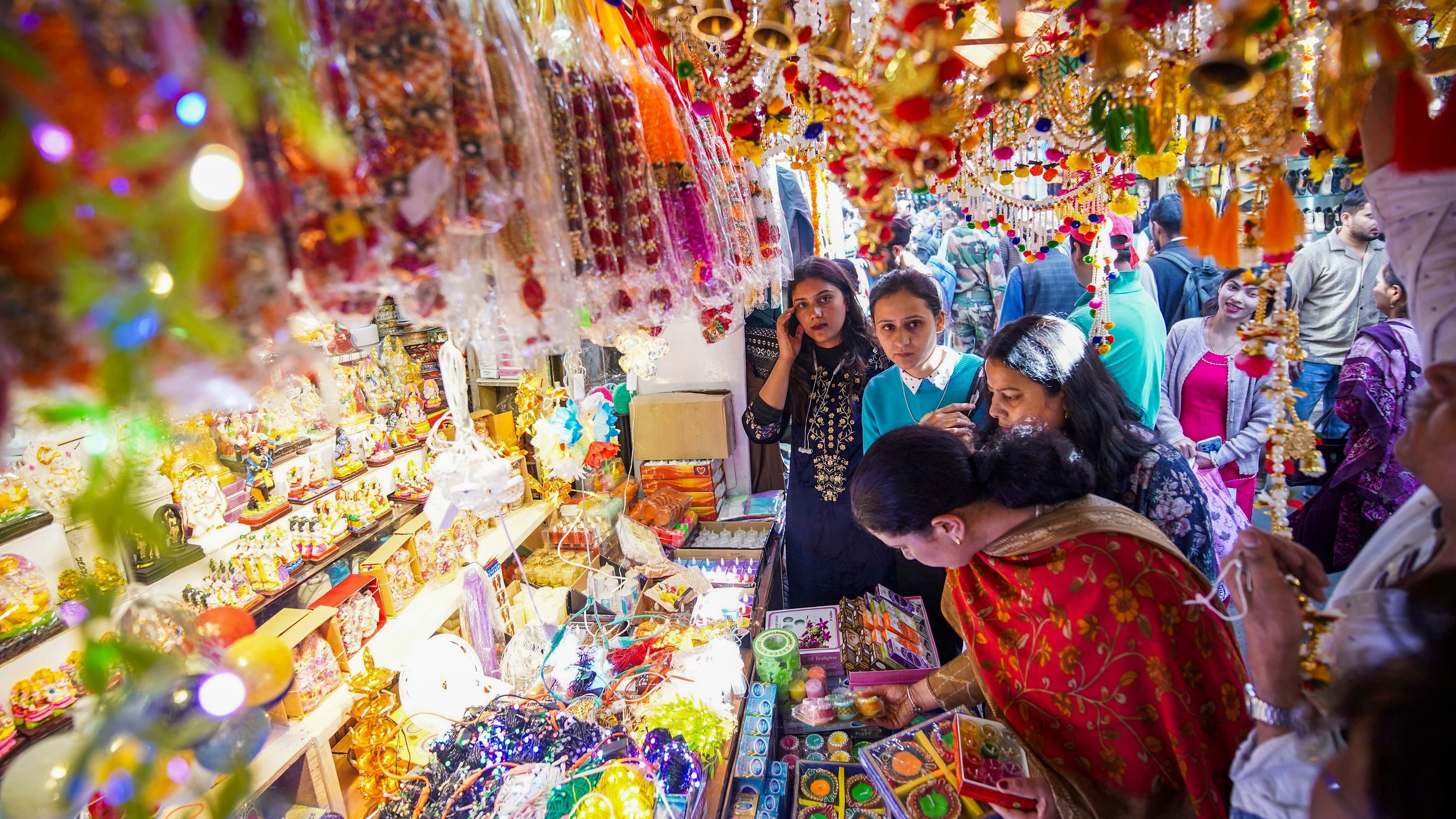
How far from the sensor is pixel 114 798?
546 mm

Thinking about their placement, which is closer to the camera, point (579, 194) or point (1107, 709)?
point (579, 194)

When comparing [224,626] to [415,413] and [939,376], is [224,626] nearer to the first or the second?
[415,413]

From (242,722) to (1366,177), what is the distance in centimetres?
151

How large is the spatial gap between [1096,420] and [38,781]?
2.06 m

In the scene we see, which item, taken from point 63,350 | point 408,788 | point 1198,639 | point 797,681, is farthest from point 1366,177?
point 408,788

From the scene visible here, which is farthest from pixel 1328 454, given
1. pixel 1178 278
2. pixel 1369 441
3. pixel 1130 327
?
pixel 1130 327

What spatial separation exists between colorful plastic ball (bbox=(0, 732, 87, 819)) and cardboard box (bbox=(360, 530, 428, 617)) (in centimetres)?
126

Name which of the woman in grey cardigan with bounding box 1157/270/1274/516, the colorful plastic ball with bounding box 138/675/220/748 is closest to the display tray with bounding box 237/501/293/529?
the colorful plastic ball with bounding box 138/675/220/748

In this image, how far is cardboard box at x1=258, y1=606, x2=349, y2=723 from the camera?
5.15 ft

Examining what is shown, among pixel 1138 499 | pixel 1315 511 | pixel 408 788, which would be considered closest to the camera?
pixel 408 788

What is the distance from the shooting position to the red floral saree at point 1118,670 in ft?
4.18

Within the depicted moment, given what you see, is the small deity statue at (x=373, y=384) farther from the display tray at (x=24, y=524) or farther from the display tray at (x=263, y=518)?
the display tray at (x=24, y=524)

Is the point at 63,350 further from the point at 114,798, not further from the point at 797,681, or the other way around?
the point at 797,681

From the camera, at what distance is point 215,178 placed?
17.2 inches
